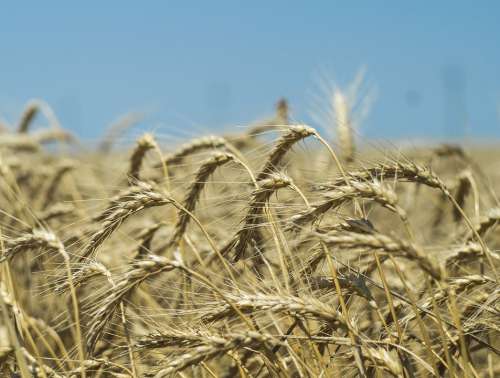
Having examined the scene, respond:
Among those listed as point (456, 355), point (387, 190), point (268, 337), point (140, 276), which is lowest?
point (456, 355)

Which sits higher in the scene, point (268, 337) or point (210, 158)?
point (210, 158)

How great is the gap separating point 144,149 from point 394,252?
6.74 feet

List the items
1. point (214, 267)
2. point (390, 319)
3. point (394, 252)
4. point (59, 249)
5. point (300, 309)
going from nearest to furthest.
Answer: point (394, 252) < point (300, 309) < point (59, 249) < point (390, 319) < point (214, 267)

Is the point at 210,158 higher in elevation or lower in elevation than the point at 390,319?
higher

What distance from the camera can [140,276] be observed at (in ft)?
7.19

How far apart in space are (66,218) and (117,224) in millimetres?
2367

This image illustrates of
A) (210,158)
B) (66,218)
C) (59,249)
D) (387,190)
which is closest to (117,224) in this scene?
(59,249)

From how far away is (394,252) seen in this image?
1.85m

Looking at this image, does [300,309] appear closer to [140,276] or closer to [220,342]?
[220,342]

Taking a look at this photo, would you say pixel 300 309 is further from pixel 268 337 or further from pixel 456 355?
pixel 456 355

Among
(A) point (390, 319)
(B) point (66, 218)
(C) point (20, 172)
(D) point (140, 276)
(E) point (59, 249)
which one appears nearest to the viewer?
(D) point (140, 276)

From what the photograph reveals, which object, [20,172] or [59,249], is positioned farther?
[20,172]

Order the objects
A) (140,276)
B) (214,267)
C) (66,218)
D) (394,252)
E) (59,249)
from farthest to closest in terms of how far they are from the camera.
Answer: (66,218), (214,267), (59,249), (140,276), (394,252)

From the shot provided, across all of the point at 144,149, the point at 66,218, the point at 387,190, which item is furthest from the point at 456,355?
the point at 66,218
